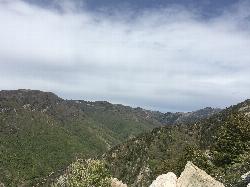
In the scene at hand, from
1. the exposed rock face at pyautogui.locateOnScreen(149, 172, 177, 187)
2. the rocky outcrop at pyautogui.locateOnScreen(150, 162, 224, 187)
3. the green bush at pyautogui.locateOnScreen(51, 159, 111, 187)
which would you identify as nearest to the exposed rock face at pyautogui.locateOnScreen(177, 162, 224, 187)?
the rocky outcrop at pyautogui.locateOnScreen(150, 162, 224, 187)

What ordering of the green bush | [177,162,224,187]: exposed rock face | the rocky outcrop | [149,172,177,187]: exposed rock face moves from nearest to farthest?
[177,162,224,187]: exposed rock face → the rocky outcrop → [149,172,177,187]: exposed rock face → the green bush

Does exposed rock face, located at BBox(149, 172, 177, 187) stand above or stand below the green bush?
above

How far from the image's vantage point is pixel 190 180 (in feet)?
164

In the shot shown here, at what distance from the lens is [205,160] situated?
357 feet

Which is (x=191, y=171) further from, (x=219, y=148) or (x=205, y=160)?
(x=205, y=160)

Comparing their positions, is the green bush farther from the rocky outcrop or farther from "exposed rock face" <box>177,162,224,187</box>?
"exposed rock face" <box>177,162,224,187</box>

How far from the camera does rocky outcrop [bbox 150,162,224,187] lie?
4812 cm

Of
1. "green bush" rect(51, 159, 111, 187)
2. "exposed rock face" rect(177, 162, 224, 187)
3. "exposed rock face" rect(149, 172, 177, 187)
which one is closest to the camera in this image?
"exposed rock face" rect(177, 162, 224, 187)

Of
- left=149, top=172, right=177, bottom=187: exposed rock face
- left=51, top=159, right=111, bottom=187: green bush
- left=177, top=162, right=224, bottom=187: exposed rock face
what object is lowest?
left=51, top=159, right=111, bottom=187: green bush

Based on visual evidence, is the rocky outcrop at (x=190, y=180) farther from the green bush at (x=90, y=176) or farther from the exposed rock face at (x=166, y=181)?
the green bush at (x=90, y=176)

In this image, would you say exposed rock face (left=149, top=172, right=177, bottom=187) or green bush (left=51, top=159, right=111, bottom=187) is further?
green bush (left=51, top=159, right=111, bottom=187)

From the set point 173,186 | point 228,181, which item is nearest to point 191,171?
point 173,186

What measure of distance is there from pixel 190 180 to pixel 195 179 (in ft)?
2.29

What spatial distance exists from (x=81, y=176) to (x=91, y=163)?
14.2ft
